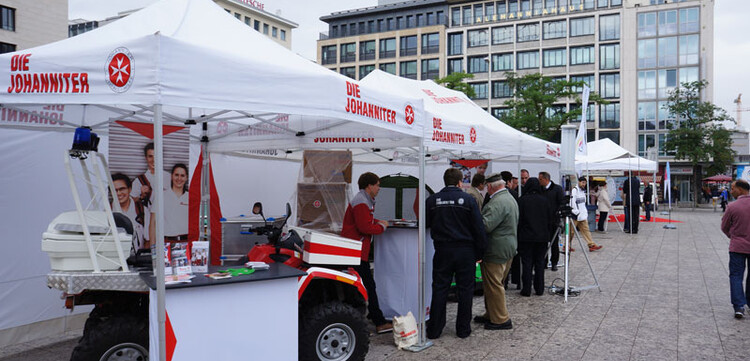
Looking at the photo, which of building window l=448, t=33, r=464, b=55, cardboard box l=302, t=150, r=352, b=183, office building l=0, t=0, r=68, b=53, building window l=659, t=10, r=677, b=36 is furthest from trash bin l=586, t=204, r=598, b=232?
building window l=448, t=33, r=464, b=55

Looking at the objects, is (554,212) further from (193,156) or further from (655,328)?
(193,156)

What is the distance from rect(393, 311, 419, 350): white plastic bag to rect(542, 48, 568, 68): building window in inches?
2202

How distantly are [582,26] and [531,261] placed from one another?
53.9 metres

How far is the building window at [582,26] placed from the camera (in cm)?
5516

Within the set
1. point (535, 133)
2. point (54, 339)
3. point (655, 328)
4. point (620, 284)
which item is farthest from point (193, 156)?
point (535, 133)

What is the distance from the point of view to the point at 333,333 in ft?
15.4

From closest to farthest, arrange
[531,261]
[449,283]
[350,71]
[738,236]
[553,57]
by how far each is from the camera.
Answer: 1. [449,283]
2. [738,236]
3. [531,261]
4. [553,57]
5. [350,71]

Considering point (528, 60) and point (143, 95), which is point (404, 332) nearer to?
point (143, 95)

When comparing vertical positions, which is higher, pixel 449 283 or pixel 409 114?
pixel 409 114

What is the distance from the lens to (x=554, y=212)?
8570mm

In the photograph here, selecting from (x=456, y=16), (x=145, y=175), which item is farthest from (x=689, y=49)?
(x=145, y=175)

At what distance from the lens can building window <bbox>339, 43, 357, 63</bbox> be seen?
216ft

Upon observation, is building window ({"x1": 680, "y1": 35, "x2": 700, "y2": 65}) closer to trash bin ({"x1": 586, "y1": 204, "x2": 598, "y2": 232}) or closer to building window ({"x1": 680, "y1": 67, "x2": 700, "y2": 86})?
building window ({"x1": 680, "y1": 67, "x2": 700, "y2": 86})

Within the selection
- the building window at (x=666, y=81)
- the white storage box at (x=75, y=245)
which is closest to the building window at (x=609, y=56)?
the building window at (x=666, y=81)
